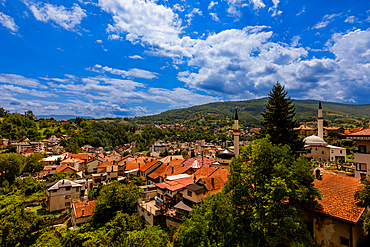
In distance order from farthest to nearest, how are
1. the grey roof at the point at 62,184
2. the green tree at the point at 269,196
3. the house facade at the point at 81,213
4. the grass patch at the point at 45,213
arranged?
the grey roof at the point at 62,184 < the grass patch at the point at 45,213 < the house facade at the point at 81,213 < the green tree at the point at 269,196

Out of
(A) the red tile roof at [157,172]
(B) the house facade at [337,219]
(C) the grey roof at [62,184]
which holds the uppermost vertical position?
(B) the house facade at [337,219]

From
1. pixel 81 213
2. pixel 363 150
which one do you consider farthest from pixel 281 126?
pixel 81 213

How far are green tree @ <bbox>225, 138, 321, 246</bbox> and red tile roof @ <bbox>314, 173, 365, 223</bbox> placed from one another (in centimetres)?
147

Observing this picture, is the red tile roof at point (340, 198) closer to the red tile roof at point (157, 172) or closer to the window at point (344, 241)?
the window at point (344, 241)

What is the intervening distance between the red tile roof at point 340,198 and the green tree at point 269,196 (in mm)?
1470

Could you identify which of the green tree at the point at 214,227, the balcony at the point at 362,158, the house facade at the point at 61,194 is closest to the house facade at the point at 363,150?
the balcony at the point at 362,158

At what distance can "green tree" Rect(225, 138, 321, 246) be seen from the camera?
31.9ft

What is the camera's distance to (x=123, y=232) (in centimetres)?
2005

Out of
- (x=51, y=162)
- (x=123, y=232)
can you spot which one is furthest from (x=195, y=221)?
(x=51, y=162)

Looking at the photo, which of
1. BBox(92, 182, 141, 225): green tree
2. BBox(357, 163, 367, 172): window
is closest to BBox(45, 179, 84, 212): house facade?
BBox(92, 182, 141, 225): green tree

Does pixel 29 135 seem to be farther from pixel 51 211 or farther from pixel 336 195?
pixel 336 195

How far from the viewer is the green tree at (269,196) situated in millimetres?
9719

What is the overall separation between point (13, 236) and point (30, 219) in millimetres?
3639

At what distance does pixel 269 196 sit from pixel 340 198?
21.9 feet
